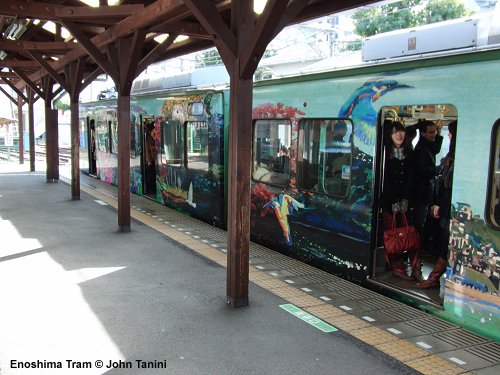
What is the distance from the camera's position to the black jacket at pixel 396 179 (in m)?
5.22

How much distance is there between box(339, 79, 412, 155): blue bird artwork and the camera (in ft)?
15.8

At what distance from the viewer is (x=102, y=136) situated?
44.2ft

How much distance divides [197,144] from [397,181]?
409 centimetres

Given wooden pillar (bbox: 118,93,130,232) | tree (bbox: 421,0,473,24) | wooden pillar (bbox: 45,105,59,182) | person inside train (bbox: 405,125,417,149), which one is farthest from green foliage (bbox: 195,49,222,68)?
person inside train (bbox: 405,125,417,149)

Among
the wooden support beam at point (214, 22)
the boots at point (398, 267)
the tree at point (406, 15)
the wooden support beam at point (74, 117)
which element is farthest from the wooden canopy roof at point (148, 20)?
the tree at point (406, 15)

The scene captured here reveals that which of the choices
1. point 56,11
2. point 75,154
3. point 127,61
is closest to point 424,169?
point 127,61

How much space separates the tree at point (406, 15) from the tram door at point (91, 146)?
12.2 m

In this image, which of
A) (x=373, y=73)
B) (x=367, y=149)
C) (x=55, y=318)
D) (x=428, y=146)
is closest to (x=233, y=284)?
(x=55, y=318)

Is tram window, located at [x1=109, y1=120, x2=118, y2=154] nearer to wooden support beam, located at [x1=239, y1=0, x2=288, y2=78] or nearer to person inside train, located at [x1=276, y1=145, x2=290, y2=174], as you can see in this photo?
person inside train, located at [x1=276, y1=145, x2=290, y2=174]

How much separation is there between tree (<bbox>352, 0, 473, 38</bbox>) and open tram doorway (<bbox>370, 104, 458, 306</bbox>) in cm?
1590

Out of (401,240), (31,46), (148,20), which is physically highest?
(31,46)

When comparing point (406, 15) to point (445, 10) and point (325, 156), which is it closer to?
point (445, 10)

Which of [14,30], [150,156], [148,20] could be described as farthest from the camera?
[150,156]

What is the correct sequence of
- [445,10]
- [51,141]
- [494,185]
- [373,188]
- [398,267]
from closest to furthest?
[494,185] → [373,188] → [398,267] → [51,141] → [445,10]
